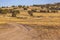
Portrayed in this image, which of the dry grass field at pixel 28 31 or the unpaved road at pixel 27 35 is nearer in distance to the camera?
the unpaved road at pixel 27 35

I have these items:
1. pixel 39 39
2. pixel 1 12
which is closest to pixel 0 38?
pixel 39 39

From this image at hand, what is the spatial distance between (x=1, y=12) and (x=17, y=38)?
5505cm

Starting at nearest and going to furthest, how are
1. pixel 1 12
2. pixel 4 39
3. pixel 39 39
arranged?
→ pixel 4 39, pixel 39 39, pixel 1 12

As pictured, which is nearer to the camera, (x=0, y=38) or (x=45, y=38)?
(x=0, y=38)

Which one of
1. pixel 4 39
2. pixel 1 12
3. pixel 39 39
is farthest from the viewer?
pixel 1 12

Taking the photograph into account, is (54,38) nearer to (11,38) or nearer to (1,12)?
(11,38)

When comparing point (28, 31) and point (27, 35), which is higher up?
point (27, 35)

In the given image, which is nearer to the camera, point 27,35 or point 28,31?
point 27,35

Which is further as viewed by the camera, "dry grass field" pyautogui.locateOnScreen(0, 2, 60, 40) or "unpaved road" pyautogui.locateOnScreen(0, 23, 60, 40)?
"dry grass field" pyautogui.locateOnScreen(0, 2, 60, 40)

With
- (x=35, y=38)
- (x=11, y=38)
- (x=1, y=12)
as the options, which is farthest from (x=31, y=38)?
(x=1, y=12)

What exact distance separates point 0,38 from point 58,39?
5940 millimetres

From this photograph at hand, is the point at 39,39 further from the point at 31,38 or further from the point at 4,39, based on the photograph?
the point at 4,39

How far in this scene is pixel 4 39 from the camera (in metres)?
22.5

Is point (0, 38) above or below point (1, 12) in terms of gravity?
above
